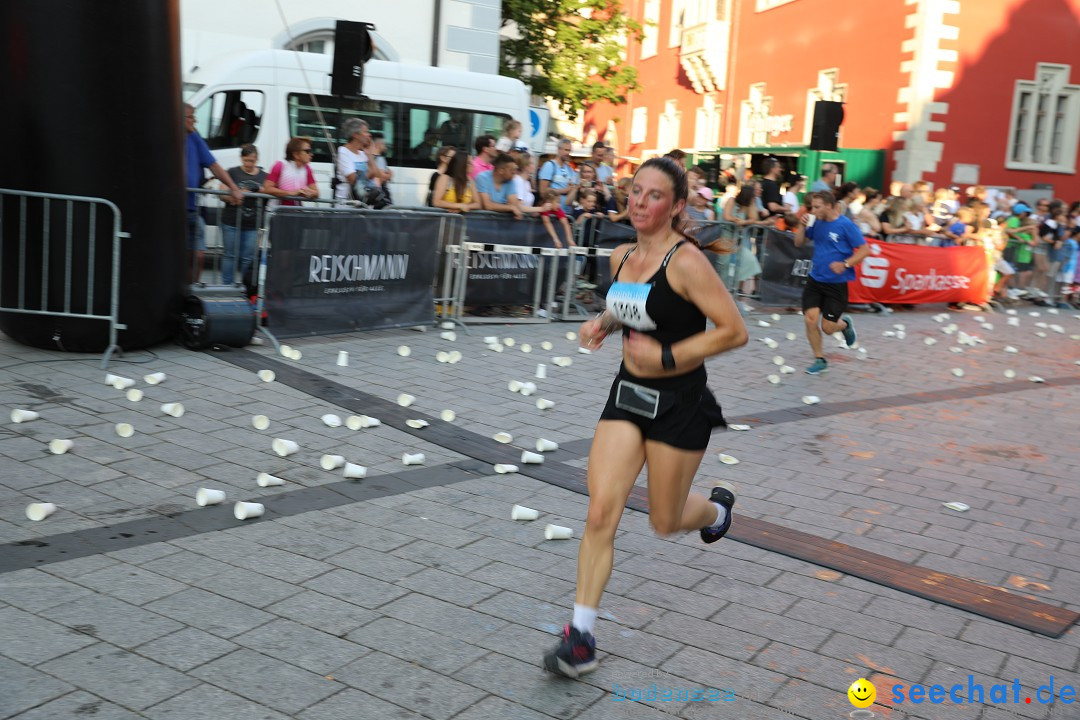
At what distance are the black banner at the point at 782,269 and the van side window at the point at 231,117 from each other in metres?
7.56

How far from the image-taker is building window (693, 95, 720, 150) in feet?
117

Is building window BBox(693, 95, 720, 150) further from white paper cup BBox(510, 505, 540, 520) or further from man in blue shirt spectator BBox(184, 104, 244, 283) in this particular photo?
white paper cup BBox(510, 505, 540, 520)

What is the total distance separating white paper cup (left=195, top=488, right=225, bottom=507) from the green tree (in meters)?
25.2

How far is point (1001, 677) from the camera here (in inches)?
154

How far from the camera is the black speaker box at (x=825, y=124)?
18.0m

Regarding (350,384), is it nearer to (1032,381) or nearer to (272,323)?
(272,323)

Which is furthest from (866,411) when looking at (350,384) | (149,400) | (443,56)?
(443,56)

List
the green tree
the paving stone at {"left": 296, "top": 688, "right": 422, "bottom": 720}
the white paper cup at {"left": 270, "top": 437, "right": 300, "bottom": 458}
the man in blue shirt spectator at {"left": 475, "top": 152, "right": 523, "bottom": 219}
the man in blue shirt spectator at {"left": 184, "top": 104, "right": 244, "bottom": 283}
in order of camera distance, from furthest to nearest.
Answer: the green tree, the man in blue shirt spectator at {"left": 475, "top": 152, "right": 523, "bottom": 219}, the man in blue shirt spectator at {"left": 184, "top": 104, "right": 244, "bottom": 283}, the white paper cup at {"left": 270, "top": 437, "right": 300, "bottom": 458}, the paving stone at {"left": 296, "top": 688, "right": 422, "bottom": 720}

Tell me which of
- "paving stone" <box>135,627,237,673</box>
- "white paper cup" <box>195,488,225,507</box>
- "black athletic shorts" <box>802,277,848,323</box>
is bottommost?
"paving stone" <box>135,627,237,673</box>

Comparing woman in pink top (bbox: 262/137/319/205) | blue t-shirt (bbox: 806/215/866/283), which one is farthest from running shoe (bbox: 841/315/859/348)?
woman in pink top (bbox: 262/137/319/205)

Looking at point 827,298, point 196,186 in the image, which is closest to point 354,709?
point 196,186

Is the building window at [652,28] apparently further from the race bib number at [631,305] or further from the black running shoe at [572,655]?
the black running shoe at [572,655]

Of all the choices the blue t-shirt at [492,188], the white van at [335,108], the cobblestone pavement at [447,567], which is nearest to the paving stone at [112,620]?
the cobblestone pavement at [447,567]

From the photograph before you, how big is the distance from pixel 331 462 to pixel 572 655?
267 centimetres
